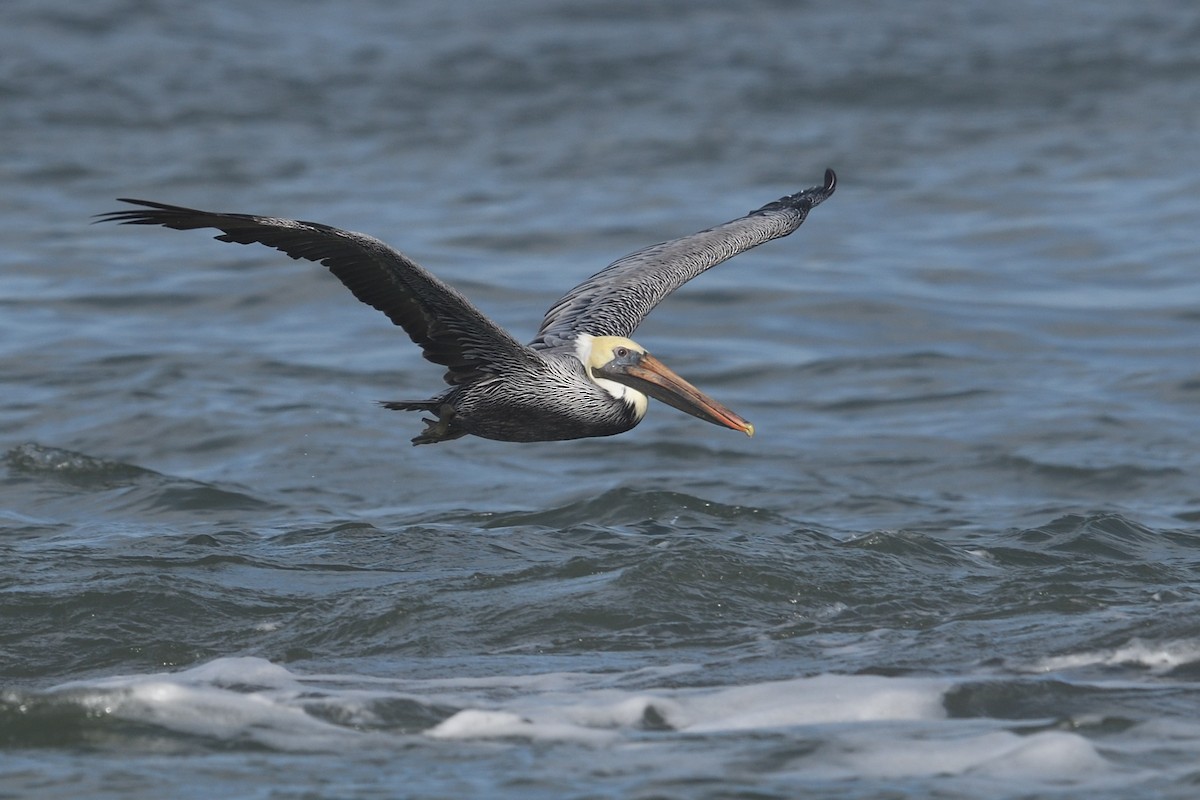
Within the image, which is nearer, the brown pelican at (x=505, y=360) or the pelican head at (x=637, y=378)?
the brown pelican at (x=505, y=360)

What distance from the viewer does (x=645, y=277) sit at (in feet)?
33.5

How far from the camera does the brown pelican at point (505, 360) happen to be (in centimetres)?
771

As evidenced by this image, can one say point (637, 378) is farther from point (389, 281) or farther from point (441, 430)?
point (389, 281)

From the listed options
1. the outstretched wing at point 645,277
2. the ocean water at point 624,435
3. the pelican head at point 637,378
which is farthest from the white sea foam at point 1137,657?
the outstretched wing at point 645,277

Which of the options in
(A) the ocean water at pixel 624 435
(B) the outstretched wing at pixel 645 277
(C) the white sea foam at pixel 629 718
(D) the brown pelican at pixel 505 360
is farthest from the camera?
(B) the outstretched wing at pixel 645 277

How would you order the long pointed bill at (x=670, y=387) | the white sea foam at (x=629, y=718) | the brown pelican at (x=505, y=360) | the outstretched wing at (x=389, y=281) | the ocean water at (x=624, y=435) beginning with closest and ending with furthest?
1. the white sea foam at (x=629, y=718)
2. the ocean water at (x=624, y=435)
3. the outstretched wing at (x=389, y=281)
4. the brown pelican at (x=505, y=360)
5. the long pointed bill at (x=670, y=387)

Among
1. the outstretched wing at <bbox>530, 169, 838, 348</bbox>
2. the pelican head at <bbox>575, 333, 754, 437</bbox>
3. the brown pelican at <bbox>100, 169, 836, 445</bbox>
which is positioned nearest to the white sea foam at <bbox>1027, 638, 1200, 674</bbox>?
the brown pelican at <bbox>100, 169, 836, 445</bbox>

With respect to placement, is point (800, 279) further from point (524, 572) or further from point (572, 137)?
point (524, 572)

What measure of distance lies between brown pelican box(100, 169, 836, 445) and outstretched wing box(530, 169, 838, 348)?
0.02m

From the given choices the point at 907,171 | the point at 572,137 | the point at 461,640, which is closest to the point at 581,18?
the point at 572,137

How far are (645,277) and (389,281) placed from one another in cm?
257

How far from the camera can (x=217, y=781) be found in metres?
5.45

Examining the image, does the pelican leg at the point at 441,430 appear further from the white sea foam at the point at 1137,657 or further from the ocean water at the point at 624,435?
the white sea foam at the point at 1137,657

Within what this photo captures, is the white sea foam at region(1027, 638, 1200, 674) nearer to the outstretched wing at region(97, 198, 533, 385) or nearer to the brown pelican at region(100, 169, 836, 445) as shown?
the brown pelican at region(100, 169, 836, 445)
